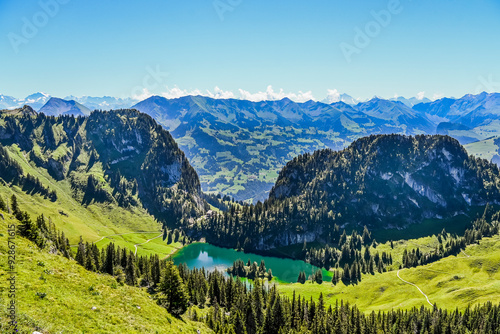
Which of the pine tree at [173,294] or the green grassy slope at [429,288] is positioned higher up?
the pine tree at [173,294]

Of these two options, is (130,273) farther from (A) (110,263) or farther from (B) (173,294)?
(B) (173,294)

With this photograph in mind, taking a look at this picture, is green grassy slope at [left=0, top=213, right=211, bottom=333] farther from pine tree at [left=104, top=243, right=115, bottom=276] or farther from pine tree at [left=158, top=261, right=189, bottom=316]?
pine tree at [left=104, top=243, right=115, bottom=276]

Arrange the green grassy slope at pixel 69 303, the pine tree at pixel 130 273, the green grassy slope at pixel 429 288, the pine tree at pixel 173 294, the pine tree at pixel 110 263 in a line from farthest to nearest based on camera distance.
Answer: the green grassy slope at pixel 429 288 < the pine tree at pixel 110 263 < the pine tree at pixel 130 273 < the pine tree at pixel 173 294 < the green grassy slope at pixel 69 303

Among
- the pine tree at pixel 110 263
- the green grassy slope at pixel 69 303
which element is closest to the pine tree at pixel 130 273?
the pine tree at pixel 110 263

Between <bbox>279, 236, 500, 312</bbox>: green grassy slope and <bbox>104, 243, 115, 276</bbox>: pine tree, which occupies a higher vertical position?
<bbox>104, 243, 115, 276</bbox>: pine tree

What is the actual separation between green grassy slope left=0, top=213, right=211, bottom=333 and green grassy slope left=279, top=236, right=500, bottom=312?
135648mm

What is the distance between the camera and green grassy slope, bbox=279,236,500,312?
142 metres

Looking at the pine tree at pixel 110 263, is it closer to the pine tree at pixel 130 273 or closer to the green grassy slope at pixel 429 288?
the pine tree at pixel 130 273

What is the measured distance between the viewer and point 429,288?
159 m

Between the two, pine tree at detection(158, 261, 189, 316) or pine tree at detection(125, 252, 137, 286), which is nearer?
pine tree at detection(158, 261, 189, 316)

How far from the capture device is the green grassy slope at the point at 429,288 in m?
142

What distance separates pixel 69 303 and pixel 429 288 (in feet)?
589

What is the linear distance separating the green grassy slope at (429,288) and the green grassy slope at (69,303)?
13565 centimetres

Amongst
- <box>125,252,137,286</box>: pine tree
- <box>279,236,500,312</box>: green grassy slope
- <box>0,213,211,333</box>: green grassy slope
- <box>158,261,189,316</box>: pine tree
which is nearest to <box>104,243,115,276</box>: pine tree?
<box>125,252,137,286</box>: pine tree
